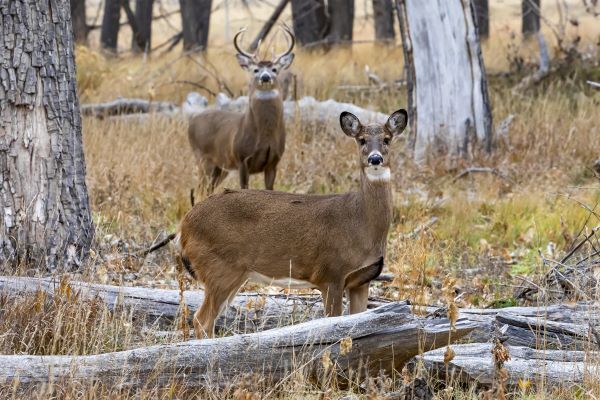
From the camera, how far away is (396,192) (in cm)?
953

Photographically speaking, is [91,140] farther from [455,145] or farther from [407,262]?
[407,262]

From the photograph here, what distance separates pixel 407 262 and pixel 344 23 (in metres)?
14.7

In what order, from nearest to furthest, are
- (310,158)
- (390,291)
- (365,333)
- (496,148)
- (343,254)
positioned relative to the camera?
(365,333) → (343,254) → (390,291) → (310,158) → (496,148)

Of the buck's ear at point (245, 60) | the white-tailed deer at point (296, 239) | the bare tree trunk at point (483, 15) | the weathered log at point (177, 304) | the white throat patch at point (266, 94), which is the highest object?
the bare tree trunk at point (483, 15)

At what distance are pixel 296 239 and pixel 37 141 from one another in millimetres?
1787

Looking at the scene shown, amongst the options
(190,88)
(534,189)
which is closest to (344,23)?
(190,88)

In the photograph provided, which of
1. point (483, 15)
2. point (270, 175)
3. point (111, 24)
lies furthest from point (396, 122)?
point (111, 24)

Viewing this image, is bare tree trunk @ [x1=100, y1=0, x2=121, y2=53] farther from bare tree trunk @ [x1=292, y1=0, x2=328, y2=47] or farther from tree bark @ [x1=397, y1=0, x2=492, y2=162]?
tree bark @ [x1=397, y1=0, x2=492, y2=162]

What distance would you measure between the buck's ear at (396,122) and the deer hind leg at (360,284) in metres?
0.75

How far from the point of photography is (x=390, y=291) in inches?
269

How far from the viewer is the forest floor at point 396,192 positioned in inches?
206

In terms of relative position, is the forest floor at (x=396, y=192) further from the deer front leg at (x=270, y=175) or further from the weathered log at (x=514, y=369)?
the deer front leg at (x=270, y=175)

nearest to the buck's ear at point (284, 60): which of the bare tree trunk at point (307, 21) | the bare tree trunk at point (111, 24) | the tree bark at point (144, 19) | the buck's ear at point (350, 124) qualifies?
the buck's ear at point (350, 124)

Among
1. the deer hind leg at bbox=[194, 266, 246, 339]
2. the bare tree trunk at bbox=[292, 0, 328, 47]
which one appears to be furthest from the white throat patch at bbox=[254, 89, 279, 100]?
the bare tree trunk at bbox=[292, 0, 328, 47]
